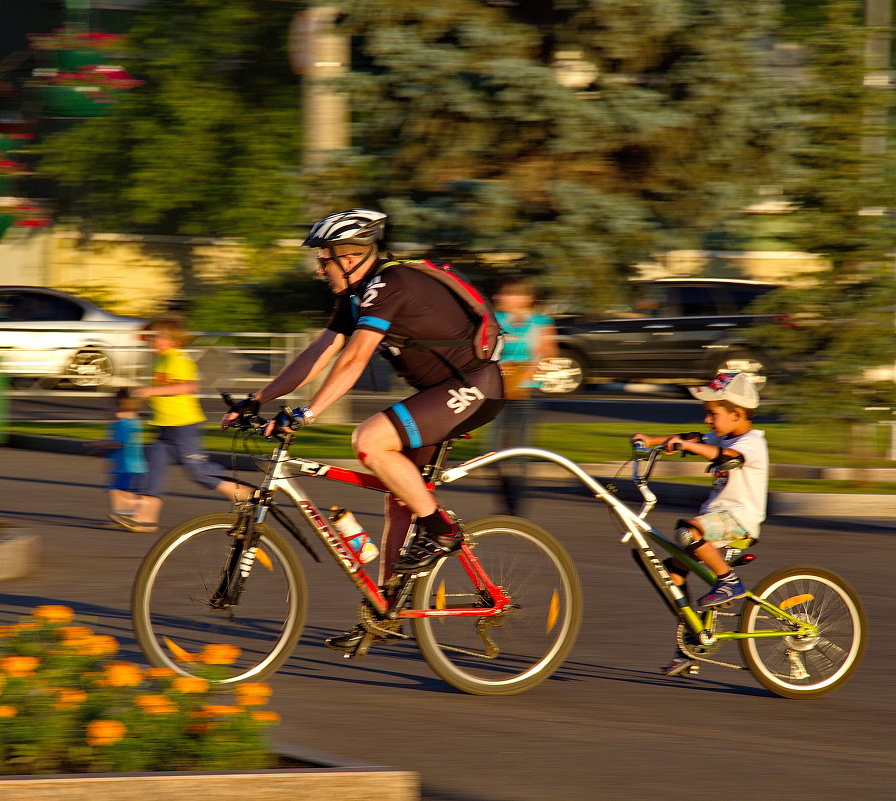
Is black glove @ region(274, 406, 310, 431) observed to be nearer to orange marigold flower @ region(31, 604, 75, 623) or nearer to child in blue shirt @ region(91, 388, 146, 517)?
orange marigold flower @ region(31, 604, 75, 623)

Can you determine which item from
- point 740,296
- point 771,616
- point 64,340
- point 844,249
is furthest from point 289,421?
point 740,296

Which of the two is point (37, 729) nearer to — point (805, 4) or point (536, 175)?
point (536, 175)

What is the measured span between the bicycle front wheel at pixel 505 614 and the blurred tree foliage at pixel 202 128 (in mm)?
20490

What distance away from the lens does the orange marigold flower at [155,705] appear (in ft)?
14.1

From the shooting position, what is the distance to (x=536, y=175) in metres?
16.7

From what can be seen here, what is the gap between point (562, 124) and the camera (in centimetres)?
1656

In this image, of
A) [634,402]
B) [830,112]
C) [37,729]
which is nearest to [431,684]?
[37,729]

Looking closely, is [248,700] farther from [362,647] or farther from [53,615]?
[362,647]

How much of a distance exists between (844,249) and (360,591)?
8.77m

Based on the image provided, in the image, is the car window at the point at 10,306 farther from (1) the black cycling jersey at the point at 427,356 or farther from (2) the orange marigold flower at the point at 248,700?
(2) the orange marigold flower at the point at 248,700

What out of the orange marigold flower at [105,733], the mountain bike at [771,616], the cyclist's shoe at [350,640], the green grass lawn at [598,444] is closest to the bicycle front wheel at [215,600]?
the cyclist's shoe at [350,640]

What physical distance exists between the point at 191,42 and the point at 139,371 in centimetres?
994

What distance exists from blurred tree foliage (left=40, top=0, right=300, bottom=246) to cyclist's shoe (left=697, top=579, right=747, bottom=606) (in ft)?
67.6

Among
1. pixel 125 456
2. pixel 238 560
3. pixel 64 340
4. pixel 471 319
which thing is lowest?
pixel 64 340
